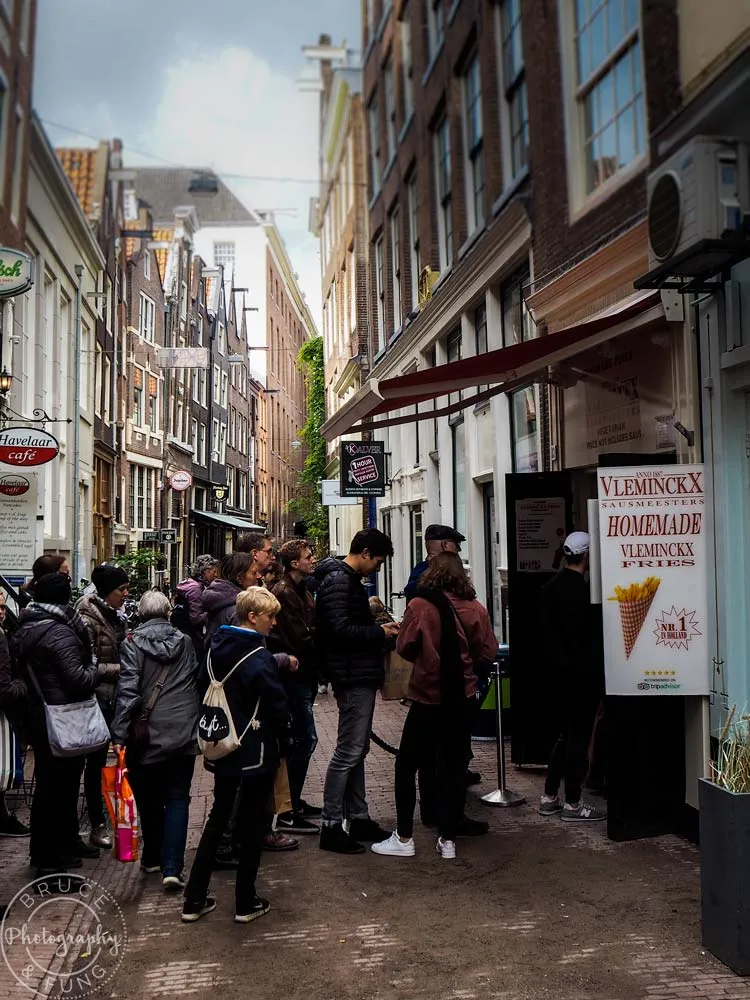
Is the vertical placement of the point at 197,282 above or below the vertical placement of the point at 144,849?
above

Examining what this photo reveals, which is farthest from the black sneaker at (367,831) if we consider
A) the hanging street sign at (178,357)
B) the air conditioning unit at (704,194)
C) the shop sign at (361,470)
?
the hanging street sign at (178,357)

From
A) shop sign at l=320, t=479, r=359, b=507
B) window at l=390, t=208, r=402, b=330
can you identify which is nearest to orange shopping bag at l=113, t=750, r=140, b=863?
window at l=390, t=208, r=402, b=330

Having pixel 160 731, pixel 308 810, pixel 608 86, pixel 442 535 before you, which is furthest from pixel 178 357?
pixel 160 731

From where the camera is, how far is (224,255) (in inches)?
1732

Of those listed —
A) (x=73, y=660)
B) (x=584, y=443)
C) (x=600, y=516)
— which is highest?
(x=584, y=443)

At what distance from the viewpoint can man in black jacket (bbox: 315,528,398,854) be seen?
18.9 feet

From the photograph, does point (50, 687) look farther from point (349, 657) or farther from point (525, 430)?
point (525, 430)

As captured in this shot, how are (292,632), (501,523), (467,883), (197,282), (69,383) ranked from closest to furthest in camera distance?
(467,883)
(292,632)
(501,523)
(69,383)
(197,282)

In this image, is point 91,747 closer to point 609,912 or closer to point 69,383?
point 609,912

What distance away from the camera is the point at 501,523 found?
1198 cm

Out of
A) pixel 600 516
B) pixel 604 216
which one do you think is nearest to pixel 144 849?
pixel 600 516

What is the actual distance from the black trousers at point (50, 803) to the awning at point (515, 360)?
3.11 metres

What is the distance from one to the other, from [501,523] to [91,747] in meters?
7.43

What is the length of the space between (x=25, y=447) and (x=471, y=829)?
780 cm
